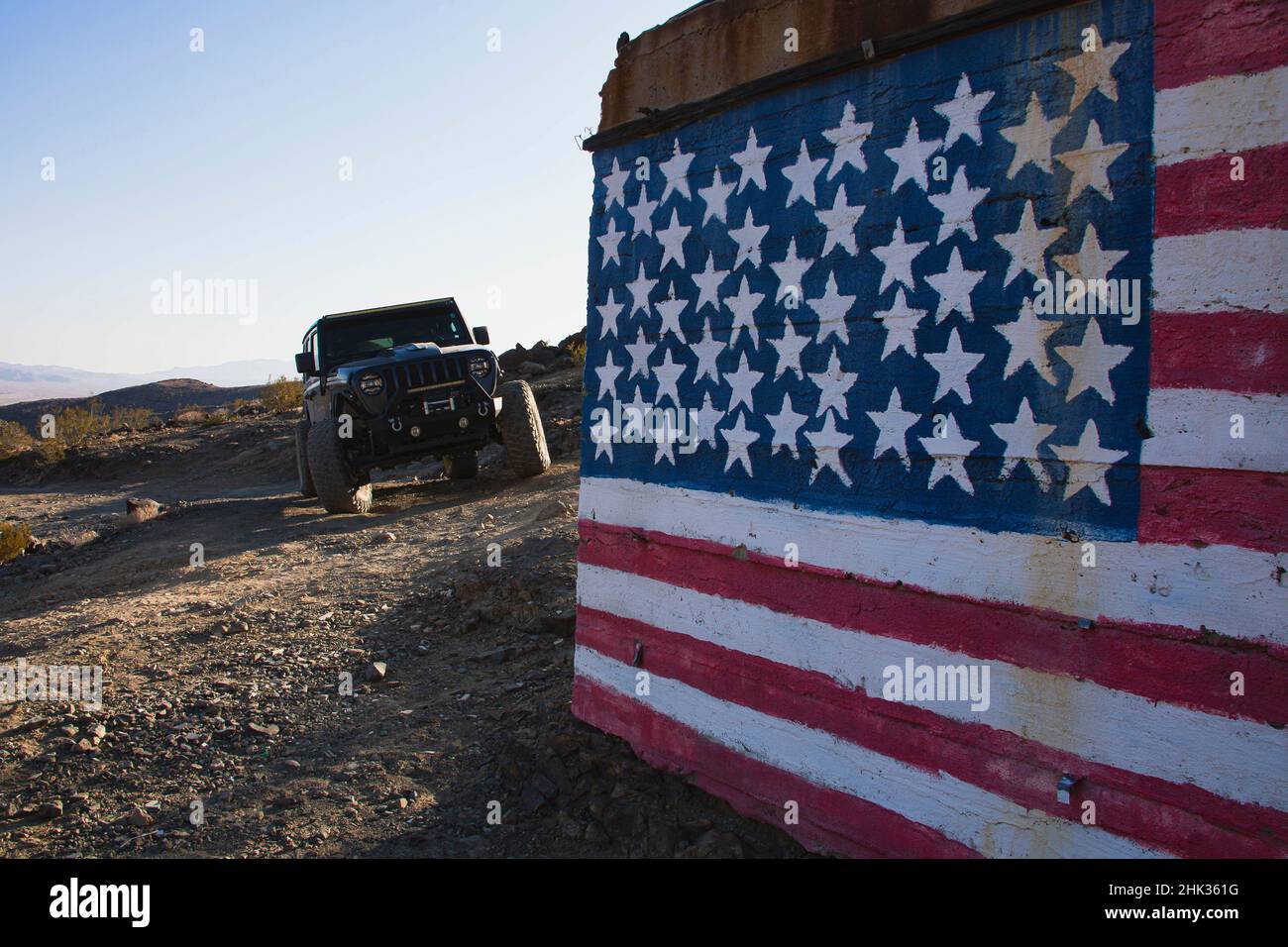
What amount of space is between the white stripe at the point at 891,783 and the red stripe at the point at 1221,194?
156 cm

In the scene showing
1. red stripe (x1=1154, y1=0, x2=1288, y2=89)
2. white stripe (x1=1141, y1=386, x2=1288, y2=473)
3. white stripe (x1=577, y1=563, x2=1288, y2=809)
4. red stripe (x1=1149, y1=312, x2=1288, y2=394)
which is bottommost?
white stripe (x1=577, y1=563, x2=1288, y2=809)

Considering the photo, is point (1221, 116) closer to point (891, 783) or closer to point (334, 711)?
point (891, 783)

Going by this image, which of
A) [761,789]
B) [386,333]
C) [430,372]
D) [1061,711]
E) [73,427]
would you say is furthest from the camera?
[73,427]

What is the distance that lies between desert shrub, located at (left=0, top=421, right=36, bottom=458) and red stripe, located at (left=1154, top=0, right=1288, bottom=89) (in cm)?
2460

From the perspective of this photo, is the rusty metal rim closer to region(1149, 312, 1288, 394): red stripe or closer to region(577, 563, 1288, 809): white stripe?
region(1149, 312, 1288, 394): red stripe

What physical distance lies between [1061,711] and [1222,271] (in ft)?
3.91

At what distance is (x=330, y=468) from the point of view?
10.4 meters

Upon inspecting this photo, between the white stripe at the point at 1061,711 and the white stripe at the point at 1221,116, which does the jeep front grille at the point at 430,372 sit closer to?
the white stripe at the point at 1061,711

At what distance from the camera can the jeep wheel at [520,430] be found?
1120cm

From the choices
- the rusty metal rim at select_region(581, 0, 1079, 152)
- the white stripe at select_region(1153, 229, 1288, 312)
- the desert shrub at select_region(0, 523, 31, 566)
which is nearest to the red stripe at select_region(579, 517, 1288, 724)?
the white stripe at select_region(1153, 229, 1288, 312)

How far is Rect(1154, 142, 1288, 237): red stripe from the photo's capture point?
219 cm

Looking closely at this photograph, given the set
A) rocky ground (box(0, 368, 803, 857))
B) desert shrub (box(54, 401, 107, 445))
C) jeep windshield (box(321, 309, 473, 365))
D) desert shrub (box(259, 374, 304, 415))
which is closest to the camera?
rocky ground (box(0, 368, 803, 857))

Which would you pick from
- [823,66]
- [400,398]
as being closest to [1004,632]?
[823,66]
